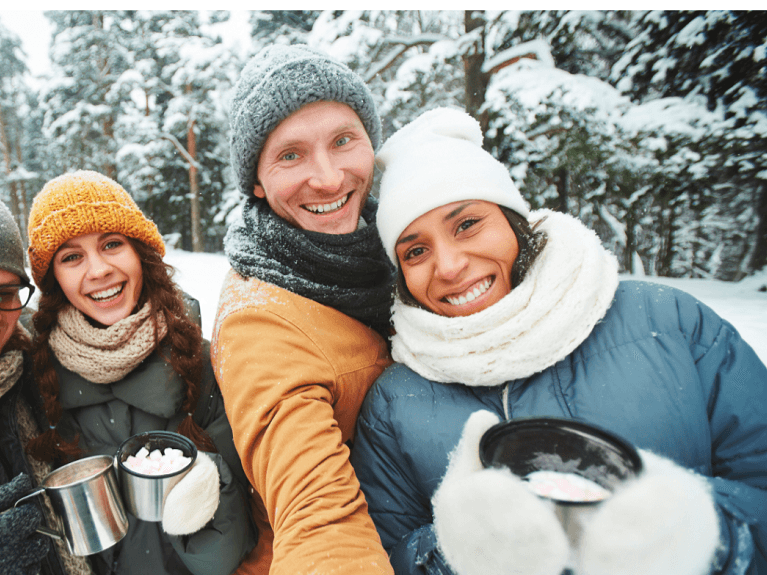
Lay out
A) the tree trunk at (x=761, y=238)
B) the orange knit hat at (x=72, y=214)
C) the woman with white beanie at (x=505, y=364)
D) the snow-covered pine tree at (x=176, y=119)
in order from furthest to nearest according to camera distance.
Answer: the snow-covered pine tree at (x=176, y=119)
the tree trunk at (x=761, y=238)
the orange knit hat at (x=72, y=214)
the woman with white beanie at (x=505, y=364)

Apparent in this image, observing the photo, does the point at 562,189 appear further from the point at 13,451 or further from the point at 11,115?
the point at 11,115

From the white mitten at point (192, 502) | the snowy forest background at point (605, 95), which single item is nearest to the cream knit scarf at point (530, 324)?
the white mitten at point (192, 502)

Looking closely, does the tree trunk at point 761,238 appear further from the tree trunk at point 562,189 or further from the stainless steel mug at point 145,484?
the stainless steel mug at point 145,484

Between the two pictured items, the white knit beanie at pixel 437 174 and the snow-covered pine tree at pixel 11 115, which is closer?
the white knit beanie at pixel 437 174

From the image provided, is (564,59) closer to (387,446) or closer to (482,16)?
(482,16)

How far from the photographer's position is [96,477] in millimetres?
1249

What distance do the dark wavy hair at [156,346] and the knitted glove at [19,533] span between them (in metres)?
0.33

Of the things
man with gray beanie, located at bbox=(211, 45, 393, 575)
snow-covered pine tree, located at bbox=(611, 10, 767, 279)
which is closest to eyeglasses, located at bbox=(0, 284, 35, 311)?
man with gray beanie, located at bbox=(211, 45, 393, 575)

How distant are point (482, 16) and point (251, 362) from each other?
682 centimetres

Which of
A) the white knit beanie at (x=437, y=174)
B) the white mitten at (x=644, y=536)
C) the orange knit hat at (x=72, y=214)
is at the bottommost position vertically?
the white mitten at (x=644, y=536)

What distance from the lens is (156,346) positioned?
5.71 feet

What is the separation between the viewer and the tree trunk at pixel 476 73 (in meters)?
6.23

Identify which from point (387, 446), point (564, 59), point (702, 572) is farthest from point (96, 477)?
point (564, 59)

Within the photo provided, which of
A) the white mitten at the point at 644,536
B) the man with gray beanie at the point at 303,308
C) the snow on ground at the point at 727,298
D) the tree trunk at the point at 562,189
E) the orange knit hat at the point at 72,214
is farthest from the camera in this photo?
the tree trunk at the point at 562,189
